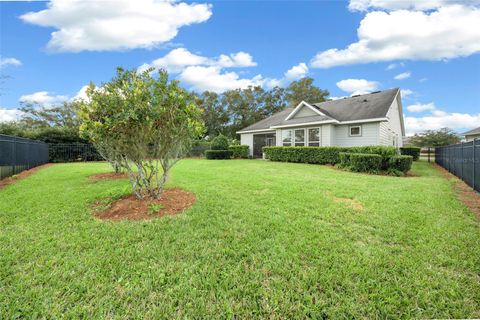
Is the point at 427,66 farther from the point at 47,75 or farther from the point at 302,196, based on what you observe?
the point at 47,75

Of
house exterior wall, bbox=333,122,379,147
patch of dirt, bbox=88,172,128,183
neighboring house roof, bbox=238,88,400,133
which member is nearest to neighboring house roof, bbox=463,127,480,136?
neighboring house roof, bbox=238,88,400,133

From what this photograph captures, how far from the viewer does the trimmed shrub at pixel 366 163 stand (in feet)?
32.3

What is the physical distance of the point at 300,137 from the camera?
17.2 meters

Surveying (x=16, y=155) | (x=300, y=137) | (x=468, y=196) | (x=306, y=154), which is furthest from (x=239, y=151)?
(x=468, y=196)

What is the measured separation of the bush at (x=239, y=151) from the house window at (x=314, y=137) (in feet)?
24.3

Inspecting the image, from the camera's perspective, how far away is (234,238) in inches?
126

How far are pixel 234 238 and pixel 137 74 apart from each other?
13.0 ft

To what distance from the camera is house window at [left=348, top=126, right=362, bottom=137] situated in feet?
49.5

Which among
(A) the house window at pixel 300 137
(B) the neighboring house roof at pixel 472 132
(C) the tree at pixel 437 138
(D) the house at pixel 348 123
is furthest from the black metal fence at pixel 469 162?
(C) the tree at pixel 437 138

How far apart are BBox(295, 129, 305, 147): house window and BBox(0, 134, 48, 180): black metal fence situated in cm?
1666

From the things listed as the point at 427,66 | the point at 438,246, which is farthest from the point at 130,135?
the point at 427,66

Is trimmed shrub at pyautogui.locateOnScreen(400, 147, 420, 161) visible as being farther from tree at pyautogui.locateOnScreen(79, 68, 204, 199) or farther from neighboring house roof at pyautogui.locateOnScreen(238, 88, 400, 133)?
tree at pyautogui.locateOnScreen(79, 68, 204, 199)

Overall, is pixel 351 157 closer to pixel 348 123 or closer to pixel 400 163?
pixel 400 163

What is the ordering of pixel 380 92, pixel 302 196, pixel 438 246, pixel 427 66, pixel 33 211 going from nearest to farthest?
pixel 438 246, pixel 33 211, pixel 302 196, pixel 427 66, pixel 380 92
